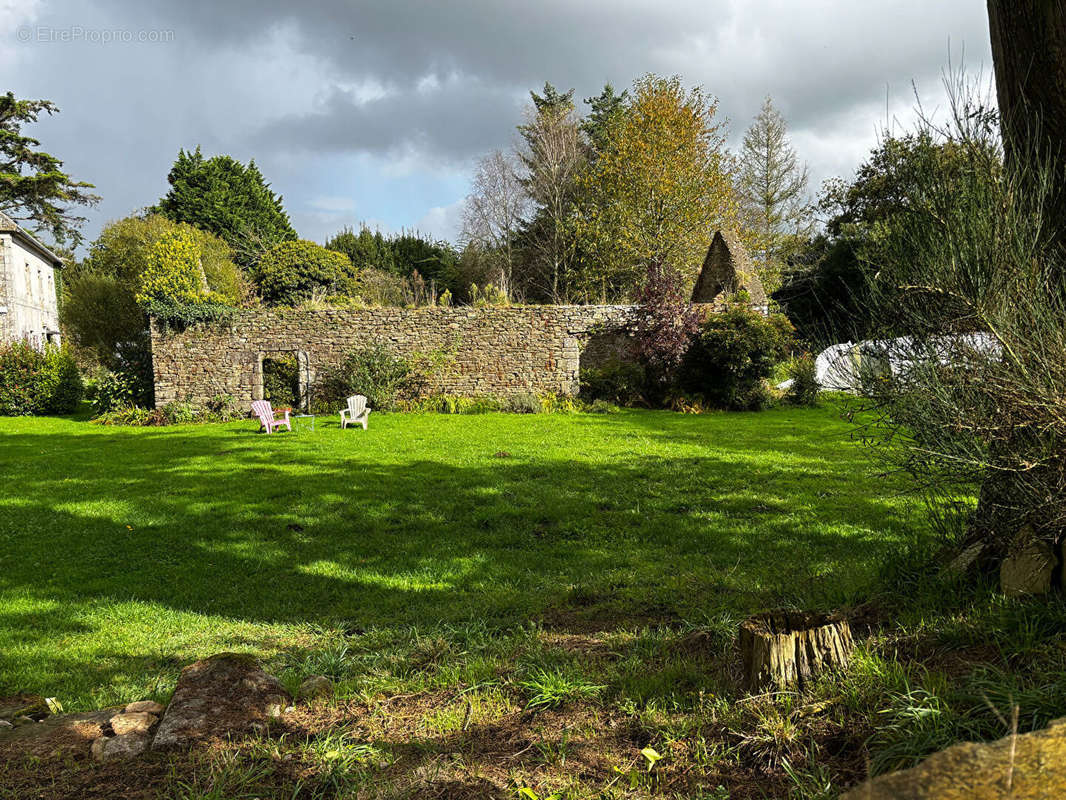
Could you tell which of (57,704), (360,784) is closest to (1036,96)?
(360,784)

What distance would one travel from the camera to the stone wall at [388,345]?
708 inches

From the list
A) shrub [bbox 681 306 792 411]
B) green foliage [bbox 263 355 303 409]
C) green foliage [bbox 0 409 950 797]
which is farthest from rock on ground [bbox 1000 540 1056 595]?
green foliage [bbox 263 355 303 409]

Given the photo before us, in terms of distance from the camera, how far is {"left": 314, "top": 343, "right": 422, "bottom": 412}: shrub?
17422 mm

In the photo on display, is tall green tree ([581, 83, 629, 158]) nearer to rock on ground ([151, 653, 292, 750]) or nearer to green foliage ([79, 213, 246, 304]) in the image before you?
green foliage ([79, 213, 246, 304])

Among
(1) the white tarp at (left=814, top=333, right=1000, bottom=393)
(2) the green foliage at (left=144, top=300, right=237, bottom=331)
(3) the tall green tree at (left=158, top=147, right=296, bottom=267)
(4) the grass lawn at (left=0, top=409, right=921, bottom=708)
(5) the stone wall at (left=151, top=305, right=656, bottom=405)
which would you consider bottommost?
(4) the grass lawn at (left=0, top=409, right=921, bottom=708)

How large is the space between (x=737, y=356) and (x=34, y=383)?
69.1ft

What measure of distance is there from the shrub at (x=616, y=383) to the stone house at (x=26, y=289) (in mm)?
21167

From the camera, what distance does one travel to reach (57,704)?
3340 millimetres

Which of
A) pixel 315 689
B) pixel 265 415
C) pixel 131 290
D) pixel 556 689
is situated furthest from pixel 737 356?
pixel 131 290

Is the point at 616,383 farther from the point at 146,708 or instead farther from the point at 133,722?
the point at 133,722

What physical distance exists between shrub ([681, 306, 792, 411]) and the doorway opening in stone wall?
10447 mm

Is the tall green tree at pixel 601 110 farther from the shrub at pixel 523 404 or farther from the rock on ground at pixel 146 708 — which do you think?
the rock on ground at pixel 146 708

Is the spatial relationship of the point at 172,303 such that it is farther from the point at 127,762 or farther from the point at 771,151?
the point at 771,151

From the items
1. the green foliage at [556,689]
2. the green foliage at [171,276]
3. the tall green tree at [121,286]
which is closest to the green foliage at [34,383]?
the tall green tree at [121,286]
